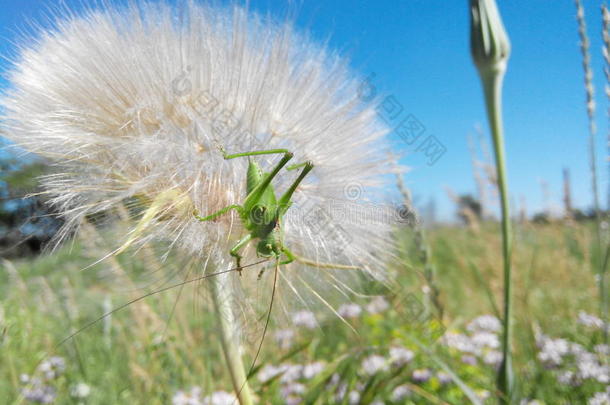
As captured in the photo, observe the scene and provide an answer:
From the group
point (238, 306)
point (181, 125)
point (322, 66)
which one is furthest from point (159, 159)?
point (322, 66)

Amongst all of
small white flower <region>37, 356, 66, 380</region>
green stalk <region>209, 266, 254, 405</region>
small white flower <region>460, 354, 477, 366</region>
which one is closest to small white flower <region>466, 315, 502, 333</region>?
small white flower <region>460, 354, 477, 366</region>

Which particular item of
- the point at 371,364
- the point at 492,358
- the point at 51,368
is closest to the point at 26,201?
the point at 51,368

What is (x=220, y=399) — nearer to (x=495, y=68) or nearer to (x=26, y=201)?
(x=26, y=201)

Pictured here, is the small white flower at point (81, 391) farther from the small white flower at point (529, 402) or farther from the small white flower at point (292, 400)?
the small white flower at point (529, 402)

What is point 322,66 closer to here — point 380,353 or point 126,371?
point 380,353

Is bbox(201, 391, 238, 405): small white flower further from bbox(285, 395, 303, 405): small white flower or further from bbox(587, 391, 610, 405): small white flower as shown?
bbox(587, 391, 610, 405): small white flower

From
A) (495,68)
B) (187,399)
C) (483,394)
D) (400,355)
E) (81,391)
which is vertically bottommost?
(483,394)
